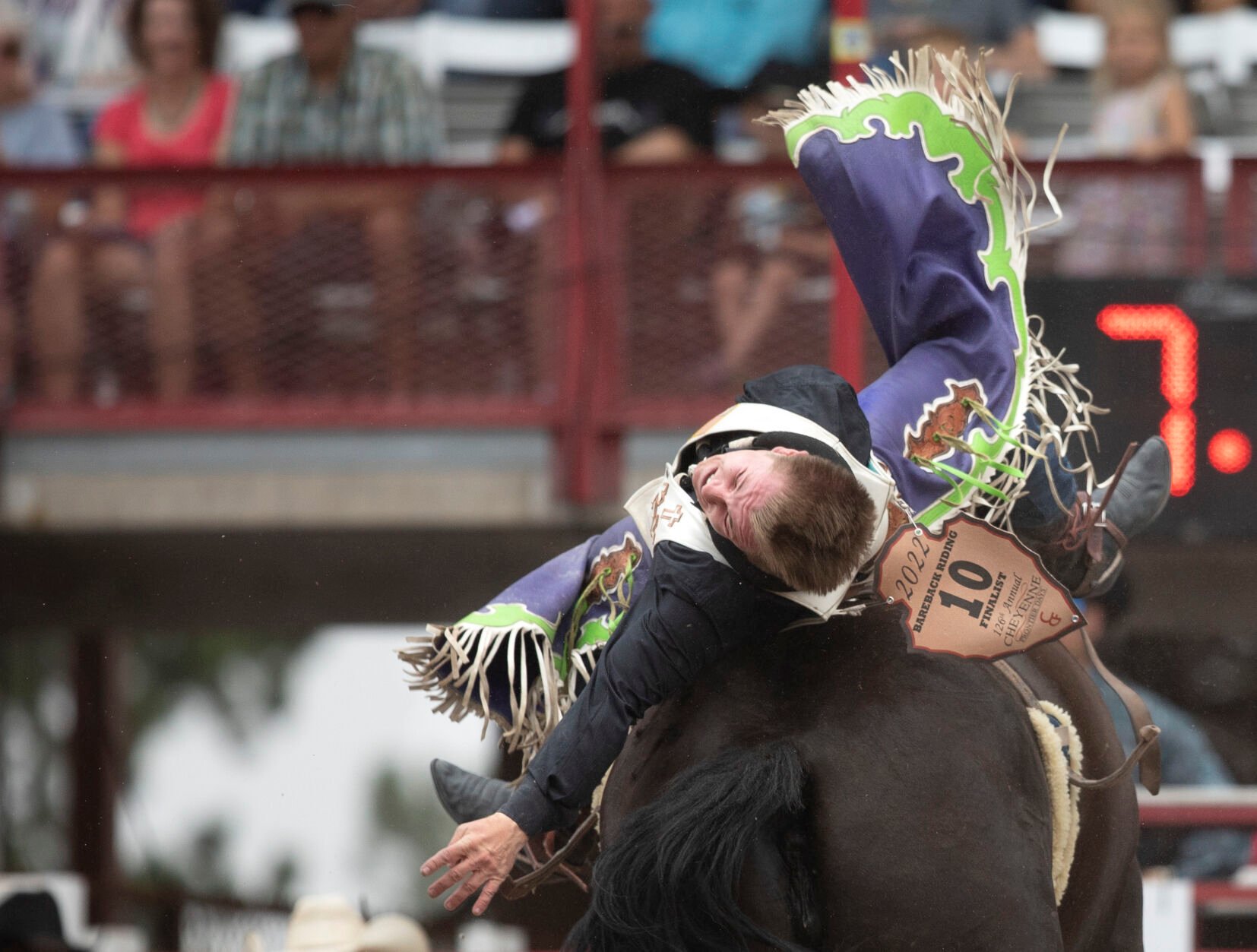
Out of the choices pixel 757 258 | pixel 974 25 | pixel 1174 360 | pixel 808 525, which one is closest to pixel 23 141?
pixel 757 258

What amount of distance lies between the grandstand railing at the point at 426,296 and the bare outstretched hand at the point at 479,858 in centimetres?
342

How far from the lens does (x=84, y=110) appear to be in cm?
534

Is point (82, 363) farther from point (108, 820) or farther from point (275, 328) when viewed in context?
point (108, 820)

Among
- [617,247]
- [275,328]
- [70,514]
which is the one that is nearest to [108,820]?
[70,514]

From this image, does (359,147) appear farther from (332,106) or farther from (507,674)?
(507,674)

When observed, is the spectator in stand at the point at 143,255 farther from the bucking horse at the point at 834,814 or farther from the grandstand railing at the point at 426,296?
the bucking horse at the point at 834,814

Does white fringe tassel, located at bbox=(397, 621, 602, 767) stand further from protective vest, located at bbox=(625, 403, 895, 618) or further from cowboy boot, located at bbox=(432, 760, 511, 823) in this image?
protective vest, located at bbox=(625, 403, 895, 618)

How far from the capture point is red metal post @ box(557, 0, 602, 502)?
5086mm

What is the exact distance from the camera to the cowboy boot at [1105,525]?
6.98 ft

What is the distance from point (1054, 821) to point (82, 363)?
421 cm

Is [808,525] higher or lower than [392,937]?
higher

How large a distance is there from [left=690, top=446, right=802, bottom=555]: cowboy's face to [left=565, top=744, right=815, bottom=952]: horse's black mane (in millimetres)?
227

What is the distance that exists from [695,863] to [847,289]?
116 inches

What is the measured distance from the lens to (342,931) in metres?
3.48
